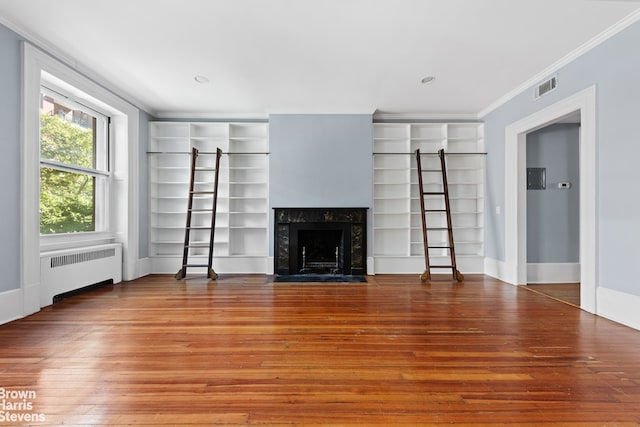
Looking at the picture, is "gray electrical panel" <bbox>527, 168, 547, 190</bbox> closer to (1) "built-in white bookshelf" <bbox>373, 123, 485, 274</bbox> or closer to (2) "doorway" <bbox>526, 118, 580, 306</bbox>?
(2) "doorway" <bbox>526, 118, 580, 306</bbox>

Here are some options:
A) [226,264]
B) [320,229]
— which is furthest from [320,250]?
[226,264]

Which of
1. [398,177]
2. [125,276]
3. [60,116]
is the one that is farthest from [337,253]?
[60,116]

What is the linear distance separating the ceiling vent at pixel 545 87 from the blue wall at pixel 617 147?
0.26m

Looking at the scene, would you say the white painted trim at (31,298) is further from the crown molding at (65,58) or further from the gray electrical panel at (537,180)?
the gray electrical panel at (537,180)

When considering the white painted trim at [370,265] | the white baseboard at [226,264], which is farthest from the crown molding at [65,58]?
the white painted trim at [370,265]

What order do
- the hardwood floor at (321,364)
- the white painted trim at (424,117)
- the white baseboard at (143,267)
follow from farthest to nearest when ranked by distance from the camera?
the white painted trim at (424,117), the white baseboard at (143,267), the hardwood floor at (321,364)

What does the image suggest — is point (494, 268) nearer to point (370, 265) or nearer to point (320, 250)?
point (370, 265)

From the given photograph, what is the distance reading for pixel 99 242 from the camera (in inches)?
164

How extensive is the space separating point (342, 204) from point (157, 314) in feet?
9.83

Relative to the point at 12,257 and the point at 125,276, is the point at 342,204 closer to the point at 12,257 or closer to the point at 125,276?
the point at 125,276

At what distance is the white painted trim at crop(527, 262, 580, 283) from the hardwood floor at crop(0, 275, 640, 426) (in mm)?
1183

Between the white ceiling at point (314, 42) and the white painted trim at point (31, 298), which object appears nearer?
the white ceiling at point (314, 42)

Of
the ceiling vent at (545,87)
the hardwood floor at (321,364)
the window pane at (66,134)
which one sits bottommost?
the hardwood floor at (321,364)

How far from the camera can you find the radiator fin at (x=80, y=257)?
3.30 meters
